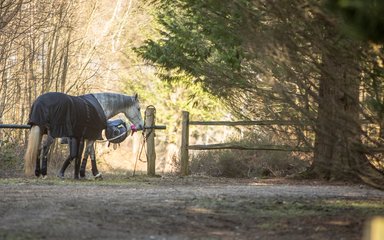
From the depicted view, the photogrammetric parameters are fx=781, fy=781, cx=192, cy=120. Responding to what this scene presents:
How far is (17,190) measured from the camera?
41.4 feet

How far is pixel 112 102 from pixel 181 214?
895 centimetres

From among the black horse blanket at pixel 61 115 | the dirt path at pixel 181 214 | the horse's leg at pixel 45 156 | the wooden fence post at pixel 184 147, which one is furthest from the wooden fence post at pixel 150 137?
the dirt path at pixel 181 214

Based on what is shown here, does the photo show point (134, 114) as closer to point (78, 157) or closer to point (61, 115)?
point (78, 157)

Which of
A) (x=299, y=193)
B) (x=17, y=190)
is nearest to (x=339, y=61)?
(x=299, y=193)

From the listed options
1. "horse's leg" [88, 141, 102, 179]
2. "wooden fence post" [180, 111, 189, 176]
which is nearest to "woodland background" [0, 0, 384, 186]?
"wooden fence post" [180, 111, 189, 176]

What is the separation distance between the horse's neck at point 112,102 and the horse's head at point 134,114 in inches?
5.7

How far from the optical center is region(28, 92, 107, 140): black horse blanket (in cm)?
1648

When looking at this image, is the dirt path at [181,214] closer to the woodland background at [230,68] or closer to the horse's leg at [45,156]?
the woodland background at [230,68]

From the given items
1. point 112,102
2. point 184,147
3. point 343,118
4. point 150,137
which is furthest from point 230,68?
point 343,118

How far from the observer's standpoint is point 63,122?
16.6 m

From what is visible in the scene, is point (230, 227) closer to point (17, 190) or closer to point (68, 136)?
point (17, 190)

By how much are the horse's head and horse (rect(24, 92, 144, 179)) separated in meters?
1.15

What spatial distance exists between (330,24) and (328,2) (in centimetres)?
210

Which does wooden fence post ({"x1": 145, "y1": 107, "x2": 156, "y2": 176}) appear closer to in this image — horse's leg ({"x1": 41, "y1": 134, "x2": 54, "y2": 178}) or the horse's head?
the horse's head
